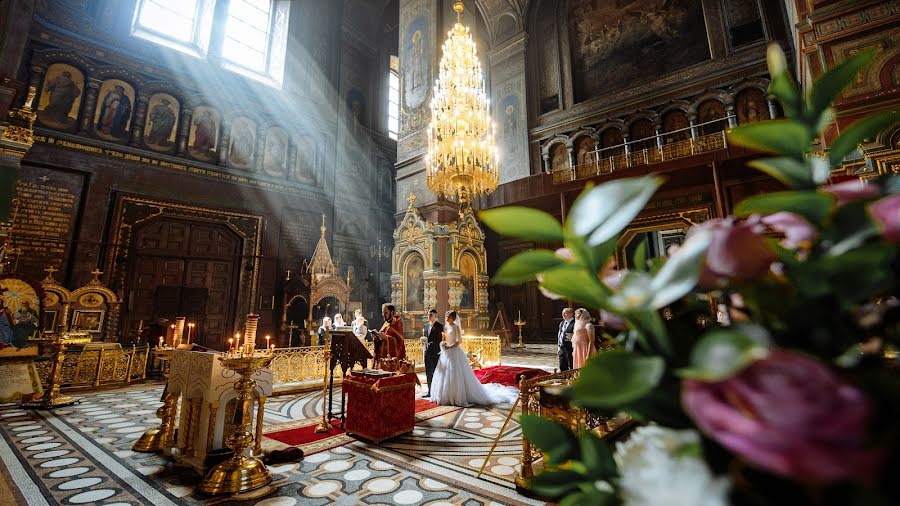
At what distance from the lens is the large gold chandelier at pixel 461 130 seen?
29.0 feet

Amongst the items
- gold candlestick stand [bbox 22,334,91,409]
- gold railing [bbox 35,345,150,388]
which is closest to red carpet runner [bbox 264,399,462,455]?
gold candlestick stand [bbox 22,334,91,409]

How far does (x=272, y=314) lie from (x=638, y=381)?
14.4 m

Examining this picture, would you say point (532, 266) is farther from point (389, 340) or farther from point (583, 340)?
point (583, 340)

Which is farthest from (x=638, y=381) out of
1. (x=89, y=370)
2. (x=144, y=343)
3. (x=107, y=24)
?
(x=107, y=24)

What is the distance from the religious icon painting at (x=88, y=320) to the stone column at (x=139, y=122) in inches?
214

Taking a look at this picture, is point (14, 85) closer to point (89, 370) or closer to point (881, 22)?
point (89, 370)

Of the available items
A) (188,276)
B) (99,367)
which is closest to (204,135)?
(188,276)

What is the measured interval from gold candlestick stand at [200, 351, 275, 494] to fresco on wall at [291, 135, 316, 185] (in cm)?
1308

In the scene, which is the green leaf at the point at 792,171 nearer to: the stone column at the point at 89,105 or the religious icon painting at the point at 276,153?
the stone column at the point at 89,105

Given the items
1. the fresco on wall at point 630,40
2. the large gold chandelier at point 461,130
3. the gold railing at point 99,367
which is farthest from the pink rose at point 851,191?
the fresco on wall at point 630,40

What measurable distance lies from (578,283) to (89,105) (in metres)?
15.2

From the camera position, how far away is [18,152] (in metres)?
7.16

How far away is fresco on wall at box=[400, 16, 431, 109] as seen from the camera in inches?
512

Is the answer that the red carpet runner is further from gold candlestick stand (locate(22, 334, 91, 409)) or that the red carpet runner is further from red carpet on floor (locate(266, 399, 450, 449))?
gold candlestick stand (locate(22, 334, 91, 409))
